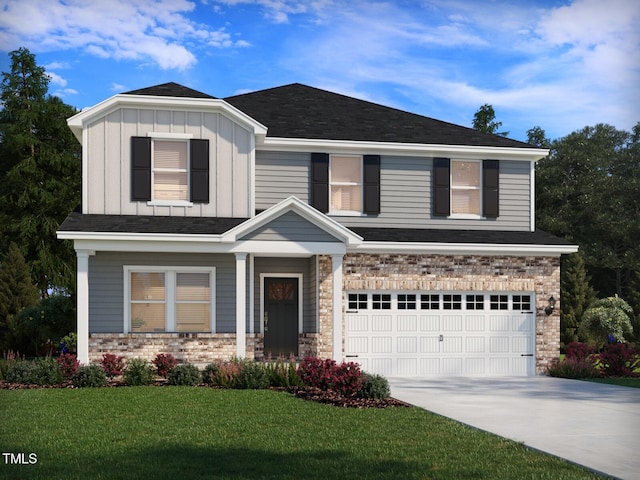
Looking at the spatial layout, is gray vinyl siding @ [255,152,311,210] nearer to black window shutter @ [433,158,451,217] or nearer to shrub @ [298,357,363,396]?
black window shutter @ [433,158,451,217]

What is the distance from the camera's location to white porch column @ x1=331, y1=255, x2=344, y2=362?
734 inches

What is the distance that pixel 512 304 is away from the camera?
20.8 metres

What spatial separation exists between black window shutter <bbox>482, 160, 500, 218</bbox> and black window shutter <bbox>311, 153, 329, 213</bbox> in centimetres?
427

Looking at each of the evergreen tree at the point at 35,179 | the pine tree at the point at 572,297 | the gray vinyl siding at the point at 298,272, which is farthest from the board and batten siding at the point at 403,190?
the evergreen tree at the point at 35,179

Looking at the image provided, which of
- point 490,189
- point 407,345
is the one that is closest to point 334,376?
→ point 407,345

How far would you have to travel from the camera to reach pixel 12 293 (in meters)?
28.2

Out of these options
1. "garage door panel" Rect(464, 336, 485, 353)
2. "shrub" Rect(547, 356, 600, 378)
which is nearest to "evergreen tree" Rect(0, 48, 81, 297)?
"garage door panel" Rect(464, 336, 485, 353)

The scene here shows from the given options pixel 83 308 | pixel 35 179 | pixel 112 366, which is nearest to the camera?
pixel 112 366

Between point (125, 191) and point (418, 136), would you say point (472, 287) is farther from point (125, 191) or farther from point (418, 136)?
point (125, 191)

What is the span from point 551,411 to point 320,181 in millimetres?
9964

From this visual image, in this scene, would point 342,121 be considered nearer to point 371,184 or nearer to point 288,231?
point 371,184

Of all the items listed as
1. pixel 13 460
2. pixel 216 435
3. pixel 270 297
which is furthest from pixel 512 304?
pixel 13 460

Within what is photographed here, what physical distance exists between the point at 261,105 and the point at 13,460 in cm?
1653

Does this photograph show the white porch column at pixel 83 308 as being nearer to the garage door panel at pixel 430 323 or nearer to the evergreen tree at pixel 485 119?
the garage door panel at pixel 430 323
